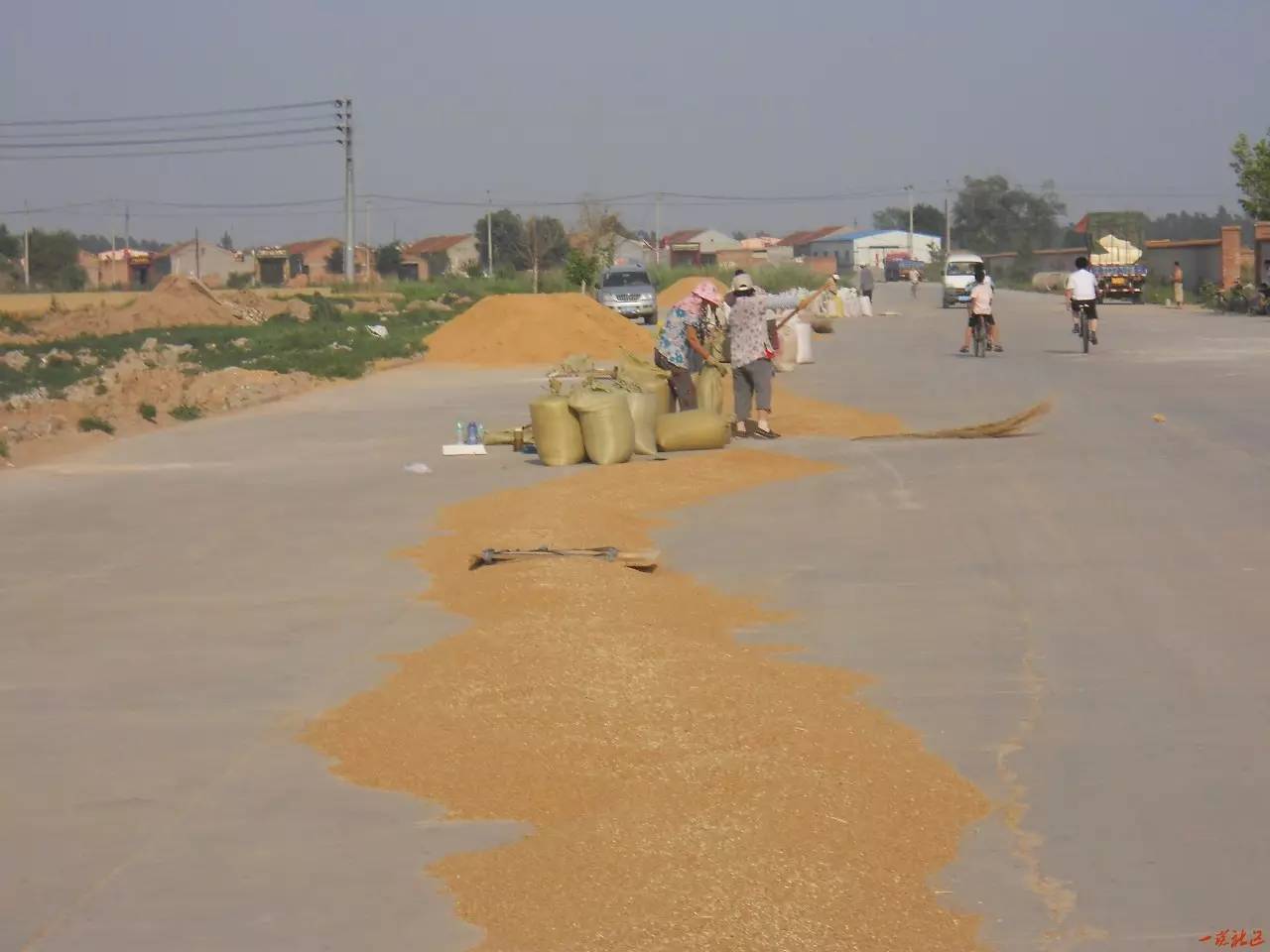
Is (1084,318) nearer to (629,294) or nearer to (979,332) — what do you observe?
(979,332)

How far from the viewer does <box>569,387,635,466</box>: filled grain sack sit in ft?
52.9

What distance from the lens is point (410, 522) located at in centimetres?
1322

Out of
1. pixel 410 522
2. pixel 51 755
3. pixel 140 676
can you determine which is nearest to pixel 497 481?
pixel 410 522

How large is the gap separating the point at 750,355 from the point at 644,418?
1859 mm

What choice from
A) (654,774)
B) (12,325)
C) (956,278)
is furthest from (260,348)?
(956,278)

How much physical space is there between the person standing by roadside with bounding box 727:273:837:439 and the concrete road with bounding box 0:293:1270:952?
76 cm

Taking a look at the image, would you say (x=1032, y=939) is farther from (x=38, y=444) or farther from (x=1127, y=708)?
(x=38, y=444)

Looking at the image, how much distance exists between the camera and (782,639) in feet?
28.7

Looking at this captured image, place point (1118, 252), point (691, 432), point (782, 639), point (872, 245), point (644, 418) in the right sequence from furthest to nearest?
point (872, 245) → point (1118, 252) → point (691, 432) → point (644, 418) → point (782, 639)

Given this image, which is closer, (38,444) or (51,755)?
(51,755)

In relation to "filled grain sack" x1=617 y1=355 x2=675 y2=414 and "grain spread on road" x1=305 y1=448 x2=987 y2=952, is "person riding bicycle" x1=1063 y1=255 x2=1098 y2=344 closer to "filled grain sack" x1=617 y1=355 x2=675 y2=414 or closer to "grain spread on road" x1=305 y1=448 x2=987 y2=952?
"filled grain sack" x1=617 y1=355 x2=675 y2=414

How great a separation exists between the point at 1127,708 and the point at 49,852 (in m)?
4.35

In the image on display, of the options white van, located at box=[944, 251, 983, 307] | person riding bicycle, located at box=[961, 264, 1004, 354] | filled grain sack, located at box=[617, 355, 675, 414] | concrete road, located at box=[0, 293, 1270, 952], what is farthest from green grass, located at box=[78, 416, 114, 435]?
white van, located at box=[944, 251, 983, 307]

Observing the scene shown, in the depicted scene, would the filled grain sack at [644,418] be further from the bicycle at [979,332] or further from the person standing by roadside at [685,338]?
the bicycle at [979,332]
